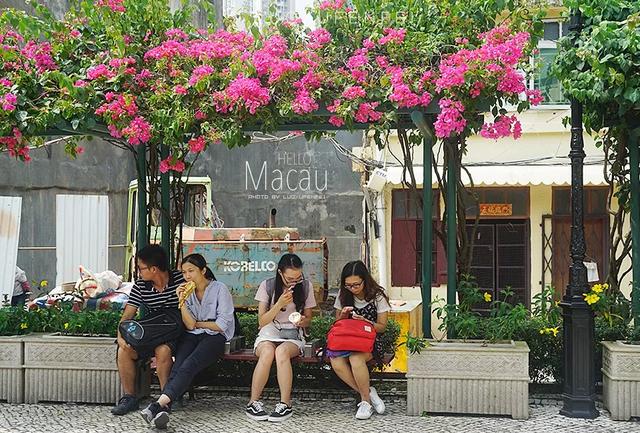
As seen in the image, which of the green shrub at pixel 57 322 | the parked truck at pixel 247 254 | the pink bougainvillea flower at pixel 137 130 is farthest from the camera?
the parked truck at pixel 247 254

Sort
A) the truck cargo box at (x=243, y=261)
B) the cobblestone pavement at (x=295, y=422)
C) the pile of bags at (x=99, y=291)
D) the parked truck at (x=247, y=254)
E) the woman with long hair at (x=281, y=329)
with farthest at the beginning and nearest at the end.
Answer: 1. the truck cargo box at (x=243, y=261)
2. the parked truck at (x=247, y=254)
3. the pile of bags at (x=99, y=291)
4. the woman with long hair at (x=281, y=329)
5. the cobblestone pavement at (x=295, y=422)

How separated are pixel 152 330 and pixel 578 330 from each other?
3.46 metres

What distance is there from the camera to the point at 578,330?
7.10 m

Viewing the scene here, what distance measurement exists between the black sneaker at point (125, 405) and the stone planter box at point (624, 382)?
154 inches

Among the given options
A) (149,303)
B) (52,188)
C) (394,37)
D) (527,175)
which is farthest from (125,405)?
(52,188)

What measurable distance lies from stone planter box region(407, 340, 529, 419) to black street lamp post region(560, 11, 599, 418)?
1.29 ft

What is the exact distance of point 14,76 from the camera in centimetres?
755

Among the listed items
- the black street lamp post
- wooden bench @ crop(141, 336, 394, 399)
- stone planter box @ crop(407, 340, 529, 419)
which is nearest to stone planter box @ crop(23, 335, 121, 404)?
wooden bench @ crop(141, 336, 394, 399)

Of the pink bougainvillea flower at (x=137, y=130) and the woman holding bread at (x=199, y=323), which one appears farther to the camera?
the pink bougainvillea flower at (x=137, y=130)

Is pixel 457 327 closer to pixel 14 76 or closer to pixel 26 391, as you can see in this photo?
pixel 26 391

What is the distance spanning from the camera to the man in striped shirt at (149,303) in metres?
7.18

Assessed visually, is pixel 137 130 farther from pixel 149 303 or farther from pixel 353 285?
pixel 353 285

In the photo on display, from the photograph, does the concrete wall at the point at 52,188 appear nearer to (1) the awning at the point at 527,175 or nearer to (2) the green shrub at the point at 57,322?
(1) the awning at the point at 527,175

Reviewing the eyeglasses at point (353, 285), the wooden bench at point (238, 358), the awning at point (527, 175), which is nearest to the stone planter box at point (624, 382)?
the wooden bench at point (238, 358)
